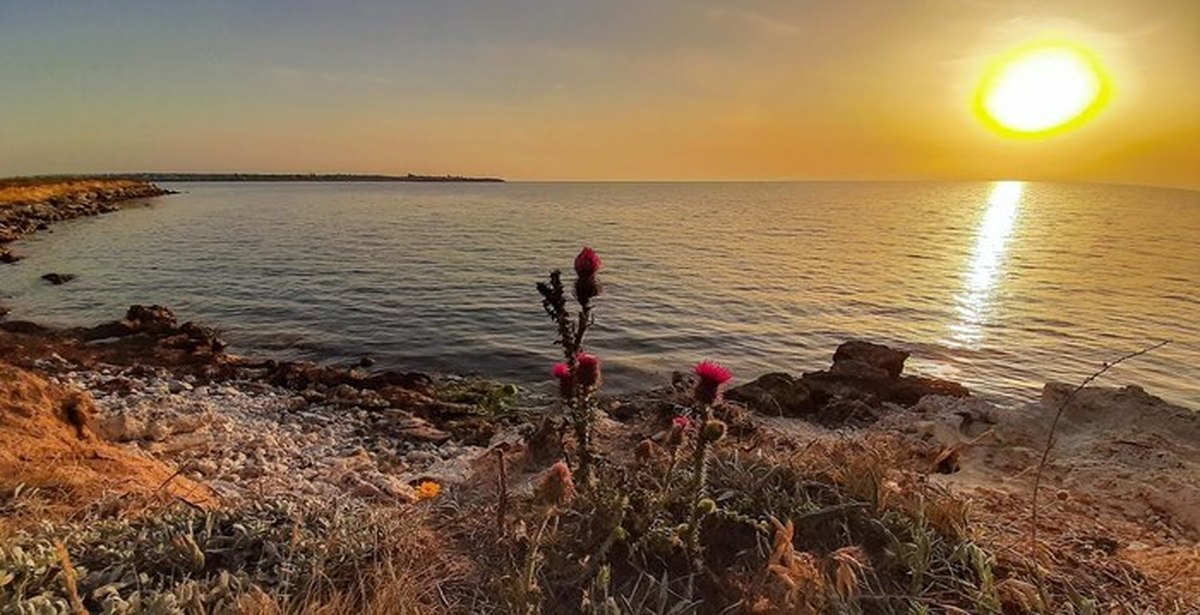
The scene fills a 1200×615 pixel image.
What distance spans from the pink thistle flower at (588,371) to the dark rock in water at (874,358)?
954 cm

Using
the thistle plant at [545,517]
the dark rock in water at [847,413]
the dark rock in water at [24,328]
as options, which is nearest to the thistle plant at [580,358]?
the thistle plant at [545,517]

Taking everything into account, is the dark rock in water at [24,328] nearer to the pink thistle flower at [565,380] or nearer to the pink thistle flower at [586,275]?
the pink thistle flower at [565,380]

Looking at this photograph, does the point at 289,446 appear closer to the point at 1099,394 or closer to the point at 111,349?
the point at 111,349

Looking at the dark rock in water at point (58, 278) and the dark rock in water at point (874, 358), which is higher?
the dark rock in water at point (874, 358)

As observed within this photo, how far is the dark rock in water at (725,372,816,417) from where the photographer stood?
36.3 feet

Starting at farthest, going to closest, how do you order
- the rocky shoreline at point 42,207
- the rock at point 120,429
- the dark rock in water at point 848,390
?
1. the rocky shoreline at point 42,207
2. the dark rock in water at point 848,390
3. the rock at point 120,429

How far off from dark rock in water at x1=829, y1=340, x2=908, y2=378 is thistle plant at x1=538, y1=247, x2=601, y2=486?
928cm

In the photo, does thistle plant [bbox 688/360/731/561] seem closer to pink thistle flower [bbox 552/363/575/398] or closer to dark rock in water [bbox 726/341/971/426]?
pink thistle flower [bbox 552/363/575/398]

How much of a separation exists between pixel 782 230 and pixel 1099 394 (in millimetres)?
46078

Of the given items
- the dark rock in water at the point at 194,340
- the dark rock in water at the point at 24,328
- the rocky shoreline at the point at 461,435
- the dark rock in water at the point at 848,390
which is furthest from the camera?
the dark rock in water at the point at 24,328

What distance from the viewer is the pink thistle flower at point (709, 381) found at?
373 cm

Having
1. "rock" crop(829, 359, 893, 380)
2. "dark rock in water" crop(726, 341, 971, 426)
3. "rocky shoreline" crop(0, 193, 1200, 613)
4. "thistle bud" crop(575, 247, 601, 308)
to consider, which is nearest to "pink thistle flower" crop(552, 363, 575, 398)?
"thistle bud" crop(575, 247, 601, 308)

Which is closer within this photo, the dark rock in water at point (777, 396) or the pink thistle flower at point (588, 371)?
the pink thistle flower at point (588, 371)

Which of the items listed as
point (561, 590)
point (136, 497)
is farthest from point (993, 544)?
point (136, 497)
